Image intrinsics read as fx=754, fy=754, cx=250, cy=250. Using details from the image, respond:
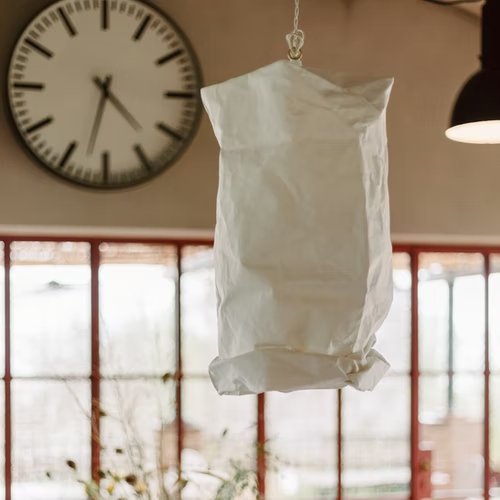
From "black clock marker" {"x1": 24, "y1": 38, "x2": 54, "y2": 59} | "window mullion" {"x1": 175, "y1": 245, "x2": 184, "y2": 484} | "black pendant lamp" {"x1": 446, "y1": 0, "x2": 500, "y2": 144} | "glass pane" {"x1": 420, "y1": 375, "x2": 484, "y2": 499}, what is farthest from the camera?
"glass pane" {"x1": 420, "y1": 375, "x2": 484, "y2": 499}

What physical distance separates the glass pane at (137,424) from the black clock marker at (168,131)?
2.83ft

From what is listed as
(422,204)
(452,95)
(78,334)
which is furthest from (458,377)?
(78,334)

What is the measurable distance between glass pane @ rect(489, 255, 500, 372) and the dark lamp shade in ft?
4.94

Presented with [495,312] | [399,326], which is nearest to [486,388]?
[495,312]

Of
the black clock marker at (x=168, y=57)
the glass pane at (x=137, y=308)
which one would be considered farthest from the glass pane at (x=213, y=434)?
the black clock marker at (x=168, y=57)

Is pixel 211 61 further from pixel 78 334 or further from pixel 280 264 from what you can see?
pixel 280 264

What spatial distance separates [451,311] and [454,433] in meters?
0.49

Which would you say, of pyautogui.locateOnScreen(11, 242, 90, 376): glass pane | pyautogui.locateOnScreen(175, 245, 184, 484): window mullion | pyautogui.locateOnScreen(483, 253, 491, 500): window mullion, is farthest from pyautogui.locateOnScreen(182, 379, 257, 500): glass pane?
pyautogui.locateOnScreen(483, 253, 491, 500): window mullion

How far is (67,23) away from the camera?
2.30 meters

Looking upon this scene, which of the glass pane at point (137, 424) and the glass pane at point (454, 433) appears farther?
the glass pane at point (454, 433)

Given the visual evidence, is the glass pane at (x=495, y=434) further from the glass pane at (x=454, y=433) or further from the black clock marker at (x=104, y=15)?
the black clock marker at (x=104, y=15)

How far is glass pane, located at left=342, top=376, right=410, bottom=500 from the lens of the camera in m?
2.90

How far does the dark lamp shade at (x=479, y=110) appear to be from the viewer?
156 cm

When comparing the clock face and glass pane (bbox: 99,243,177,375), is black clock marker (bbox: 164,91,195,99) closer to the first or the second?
the clock face
